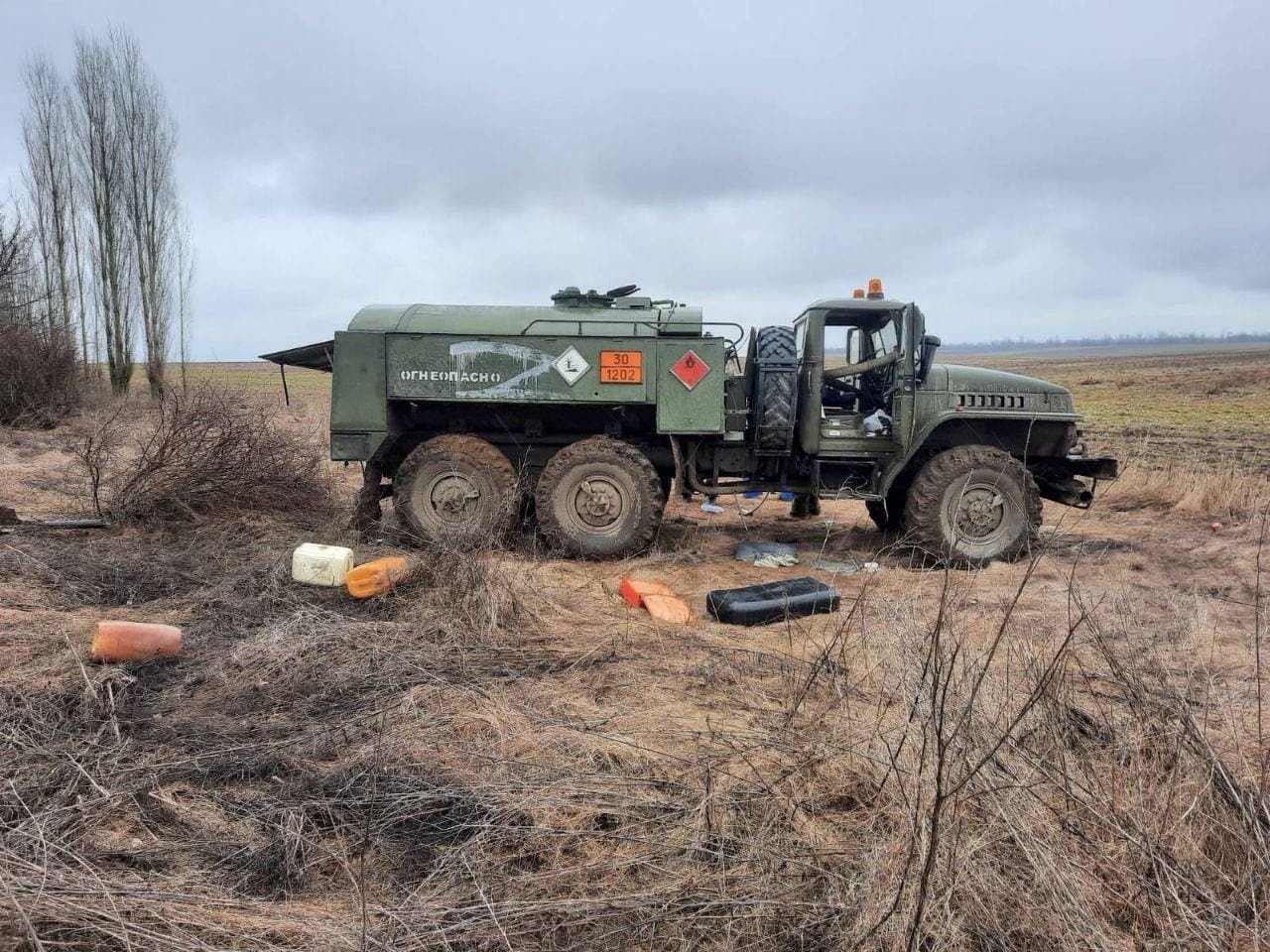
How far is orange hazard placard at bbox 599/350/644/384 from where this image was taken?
7211 mm

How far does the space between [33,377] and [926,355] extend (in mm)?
→ 16601

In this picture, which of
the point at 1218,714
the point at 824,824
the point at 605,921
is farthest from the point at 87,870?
the point at 1218,714

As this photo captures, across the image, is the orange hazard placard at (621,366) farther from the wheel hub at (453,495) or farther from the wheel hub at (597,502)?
the wheel hub at (453,495)

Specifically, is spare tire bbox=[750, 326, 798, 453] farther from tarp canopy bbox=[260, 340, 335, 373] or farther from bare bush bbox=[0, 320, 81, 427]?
bare bush bbox=[0, 320, 81, 427]

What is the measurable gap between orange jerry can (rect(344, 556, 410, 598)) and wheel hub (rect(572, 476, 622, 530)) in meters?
2.22

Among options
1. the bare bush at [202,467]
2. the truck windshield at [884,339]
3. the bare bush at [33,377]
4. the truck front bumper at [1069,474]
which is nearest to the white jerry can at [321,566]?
the bare bush at [202,467]

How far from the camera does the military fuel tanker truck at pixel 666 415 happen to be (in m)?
7.23

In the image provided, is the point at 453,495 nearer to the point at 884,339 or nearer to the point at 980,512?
the point at 884,339

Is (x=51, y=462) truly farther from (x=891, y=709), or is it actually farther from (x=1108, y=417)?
(x=1108, y=417)

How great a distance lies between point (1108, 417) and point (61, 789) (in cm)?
2801

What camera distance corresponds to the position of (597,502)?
7.33 m

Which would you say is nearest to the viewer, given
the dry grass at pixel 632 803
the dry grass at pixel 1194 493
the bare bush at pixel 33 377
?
the dry grass at pixel 632 803

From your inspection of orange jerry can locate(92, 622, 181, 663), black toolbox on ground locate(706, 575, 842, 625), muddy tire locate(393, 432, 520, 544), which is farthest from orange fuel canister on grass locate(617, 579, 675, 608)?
orange jerry can locate(92, 622, 181, 663)

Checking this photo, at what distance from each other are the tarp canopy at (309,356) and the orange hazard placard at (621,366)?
2.54 meters
